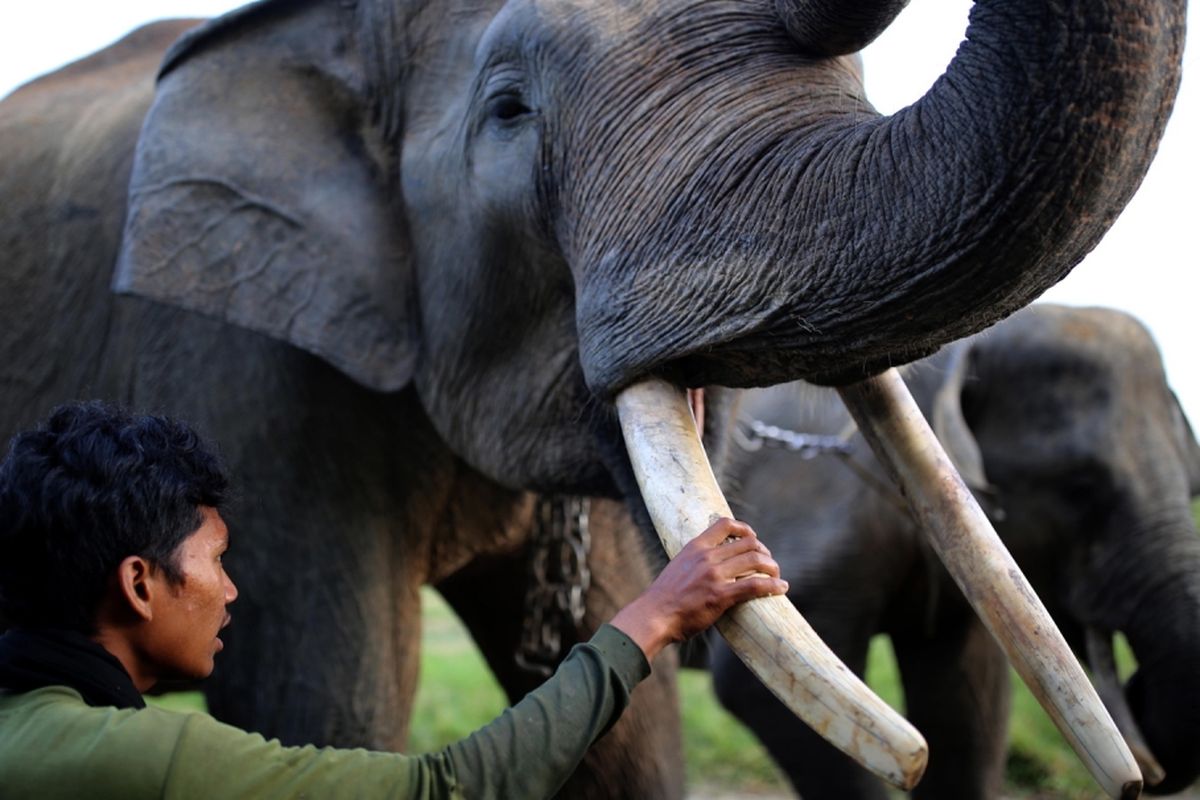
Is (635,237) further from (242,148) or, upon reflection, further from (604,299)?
(242,148)

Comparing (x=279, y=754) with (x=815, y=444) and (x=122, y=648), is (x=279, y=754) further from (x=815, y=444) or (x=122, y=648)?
(x=815, y=444)

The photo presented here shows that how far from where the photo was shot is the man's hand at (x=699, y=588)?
6.51ft

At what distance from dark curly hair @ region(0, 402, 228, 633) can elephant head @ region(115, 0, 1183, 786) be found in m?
0.85

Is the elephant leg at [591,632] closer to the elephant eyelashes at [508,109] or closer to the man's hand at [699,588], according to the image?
the elephant eyelashes at [508,109]

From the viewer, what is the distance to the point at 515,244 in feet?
10.1

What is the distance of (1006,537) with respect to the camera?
5.30 meters

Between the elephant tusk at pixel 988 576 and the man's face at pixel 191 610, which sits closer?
the man's face at pixel 191 610

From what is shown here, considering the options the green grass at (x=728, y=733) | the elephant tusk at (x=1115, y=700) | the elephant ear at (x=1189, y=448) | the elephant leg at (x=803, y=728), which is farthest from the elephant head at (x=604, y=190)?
the green grass at (x=728, y=733)

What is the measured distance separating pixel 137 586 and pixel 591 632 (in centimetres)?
225

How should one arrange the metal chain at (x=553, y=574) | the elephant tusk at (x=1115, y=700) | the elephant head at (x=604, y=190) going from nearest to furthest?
the elephant head at (x=604, y=190), the metal chain at (x=553, y=574), the elephant tusk at (x=1115, y=700)

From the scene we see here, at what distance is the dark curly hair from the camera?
1804mm

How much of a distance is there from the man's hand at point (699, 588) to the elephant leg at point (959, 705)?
380 centimetres

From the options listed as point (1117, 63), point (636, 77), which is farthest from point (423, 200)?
point (1117, 63)

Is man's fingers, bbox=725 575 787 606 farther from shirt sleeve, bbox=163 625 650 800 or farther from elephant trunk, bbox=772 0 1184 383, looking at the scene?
elephant trunk, bbox=772 0 1184 383
